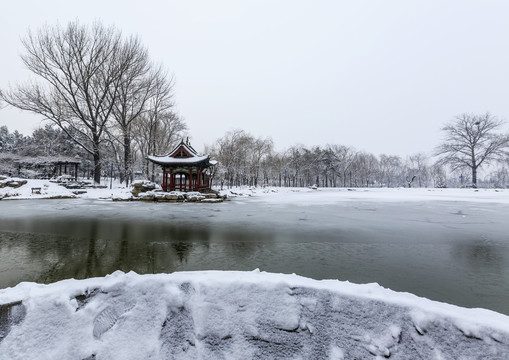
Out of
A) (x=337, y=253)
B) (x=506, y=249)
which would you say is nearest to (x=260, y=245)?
(x=337, y=253)

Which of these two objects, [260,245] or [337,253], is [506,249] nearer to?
[337,253]

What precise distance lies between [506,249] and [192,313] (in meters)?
7.50

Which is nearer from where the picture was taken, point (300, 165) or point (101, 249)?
point (101, 249)

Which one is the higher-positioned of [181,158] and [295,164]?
[295,164]

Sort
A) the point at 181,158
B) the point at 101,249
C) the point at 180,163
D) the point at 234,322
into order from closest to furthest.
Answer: the point at 234,322 < the point at 101,249 < the point at 180,163 < the point at 181,158

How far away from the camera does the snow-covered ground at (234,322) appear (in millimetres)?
2021

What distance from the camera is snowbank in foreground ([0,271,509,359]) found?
2.02m

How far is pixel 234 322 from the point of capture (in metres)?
2.27

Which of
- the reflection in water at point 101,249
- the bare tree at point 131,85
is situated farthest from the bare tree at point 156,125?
the reflection in water at point 101,249

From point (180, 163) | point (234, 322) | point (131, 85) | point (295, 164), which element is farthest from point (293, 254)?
point (295, 164)

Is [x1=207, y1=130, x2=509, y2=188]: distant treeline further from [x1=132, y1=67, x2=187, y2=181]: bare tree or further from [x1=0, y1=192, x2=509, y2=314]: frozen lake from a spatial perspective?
[x1=0, y1=192, x2=509, y2=314]: frozen lake

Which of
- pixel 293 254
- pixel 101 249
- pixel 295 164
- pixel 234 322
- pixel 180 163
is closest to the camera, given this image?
pixel 234 322

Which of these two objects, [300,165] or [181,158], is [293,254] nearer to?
[181,158]

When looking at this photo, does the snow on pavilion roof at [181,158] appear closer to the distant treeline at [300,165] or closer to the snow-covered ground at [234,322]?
the distant treeline at [300,165]
